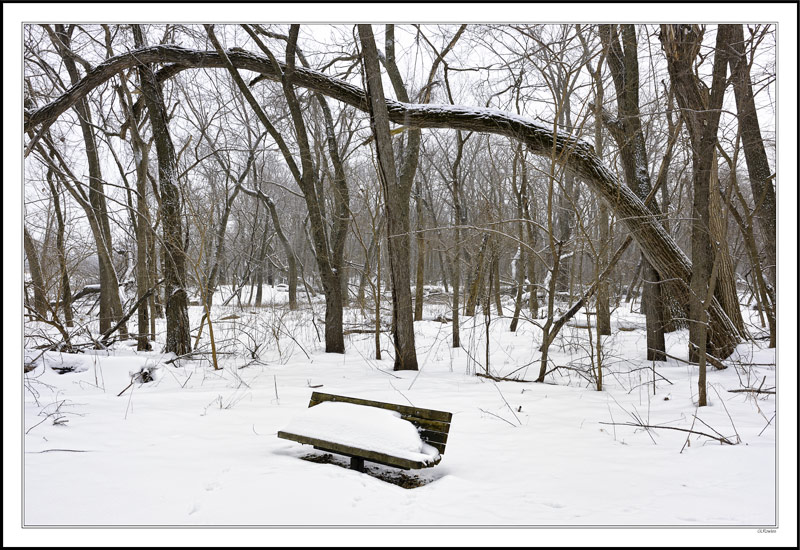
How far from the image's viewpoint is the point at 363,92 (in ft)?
22.9

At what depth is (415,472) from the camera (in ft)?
11.1

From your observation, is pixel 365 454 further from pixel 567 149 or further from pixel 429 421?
pixel 567 149

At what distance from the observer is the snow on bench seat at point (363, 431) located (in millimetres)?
3033

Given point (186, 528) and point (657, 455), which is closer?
point (186, 528)

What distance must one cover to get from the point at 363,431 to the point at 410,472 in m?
0.52

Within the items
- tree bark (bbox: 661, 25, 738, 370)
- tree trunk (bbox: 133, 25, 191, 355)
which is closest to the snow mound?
tree bark (bbox: 661, 25, 738, 370)

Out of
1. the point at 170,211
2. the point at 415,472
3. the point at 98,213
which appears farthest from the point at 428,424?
the point at 98,213

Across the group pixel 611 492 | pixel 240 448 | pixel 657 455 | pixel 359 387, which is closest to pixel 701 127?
pixel 657 455

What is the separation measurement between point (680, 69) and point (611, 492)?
4.75 m

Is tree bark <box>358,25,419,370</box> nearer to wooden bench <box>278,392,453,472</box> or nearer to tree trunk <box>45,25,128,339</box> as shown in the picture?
wooden bench <box>278,392,453,472</box>

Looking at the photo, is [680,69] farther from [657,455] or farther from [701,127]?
[657,455]

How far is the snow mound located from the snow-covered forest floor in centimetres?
19

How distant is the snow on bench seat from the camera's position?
303 cm

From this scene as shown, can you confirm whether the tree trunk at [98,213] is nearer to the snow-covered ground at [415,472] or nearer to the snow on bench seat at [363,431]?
the snow-covered ground at [415,472]
